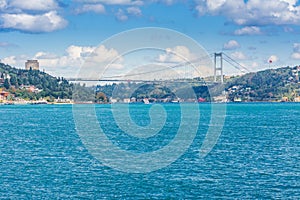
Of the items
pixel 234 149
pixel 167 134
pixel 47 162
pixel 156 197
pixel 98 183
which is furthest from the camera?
pixel 167 134

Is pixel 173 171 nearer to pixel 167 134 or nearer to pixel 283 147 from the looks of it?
pixel 283 147

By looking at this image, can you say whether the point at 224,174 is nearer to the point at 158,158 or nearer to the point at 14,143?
the point at 158,158

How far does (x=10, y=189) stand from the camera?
2855 cm

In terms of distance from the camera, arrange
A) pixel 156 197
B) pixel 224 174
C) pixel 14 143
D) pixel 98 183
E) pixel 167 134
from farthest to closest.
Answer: pixel 167 134 → pixel 14 143 → pixel 224 174 → pixel 98 183 → pixel 156 197

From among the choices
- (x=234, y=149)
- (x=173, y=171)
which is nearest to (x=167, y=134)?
(x=234, y=149)

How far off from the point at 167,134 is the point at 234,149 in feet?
56.2

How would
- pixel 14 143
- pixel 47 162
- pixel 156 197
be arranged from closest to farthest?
pixel 156 197, pixel 47 162, pixel 14 143

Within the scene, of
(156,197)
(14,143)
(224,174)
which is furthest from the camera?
(14,143)

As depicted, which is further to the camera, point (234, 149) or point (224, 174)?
point (234, 149)

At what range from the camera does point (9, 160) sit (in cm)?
3862

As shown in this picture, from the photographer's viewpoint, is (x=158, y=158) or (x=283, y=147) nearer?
(x=158, y=158)

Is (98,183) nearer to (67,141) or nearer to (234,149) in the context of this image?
(234,149)

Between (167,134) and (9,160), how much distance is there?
2527 centimetres

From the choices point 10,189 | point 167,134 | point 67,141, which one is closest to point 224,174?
point 10,189
